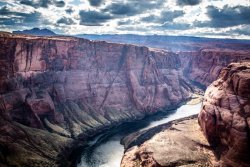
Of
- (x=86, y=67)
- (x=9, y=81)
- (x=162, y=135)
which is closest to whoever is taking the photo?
(x=162, y=135)

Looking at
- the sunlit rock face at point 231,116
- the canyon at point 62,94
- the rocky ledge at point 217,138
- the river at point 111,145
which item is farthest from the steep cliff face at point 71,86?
the sunlit rock face at point 231,116

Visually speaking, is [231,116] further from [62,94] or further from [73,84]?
[73,84]

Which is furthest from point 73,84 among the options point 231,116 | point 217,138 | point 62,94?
point 231,116

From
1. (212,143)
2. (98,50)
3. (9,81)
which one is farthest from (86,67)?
(212,143)

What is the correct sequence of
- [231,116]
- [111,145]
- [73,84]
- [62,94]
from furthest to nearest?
[73,84]
[62,94]
[111,145]
[231,116]

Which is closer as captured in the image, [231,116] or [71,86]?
[231,116]

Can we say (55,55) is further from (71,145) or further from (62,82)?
(71,145)
